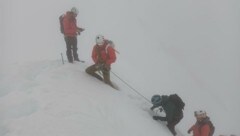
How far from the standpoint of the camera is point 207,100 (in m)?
27.7

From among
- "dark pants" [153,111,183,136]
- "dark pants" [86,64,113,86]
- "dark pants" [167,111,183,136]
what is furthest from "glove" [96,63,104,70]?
"dark pants" [167,111,183,136]

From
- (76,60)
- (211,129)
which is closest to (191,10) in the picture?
(76,60)

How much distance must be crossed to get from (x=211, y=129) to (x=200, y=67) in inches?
823

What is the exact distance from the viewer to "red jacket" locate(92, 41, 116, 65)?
45.9 feet

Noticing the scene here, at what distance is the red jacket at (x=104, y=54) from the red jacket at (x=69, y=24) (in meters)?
1.82

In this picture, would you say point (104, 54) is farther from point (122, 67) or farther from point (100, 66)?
point (122, 67)

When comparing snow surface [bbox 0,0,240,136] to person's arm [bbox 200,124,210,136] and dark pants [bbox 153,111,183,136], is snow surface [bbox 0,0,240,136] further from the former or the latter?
person's arm [bbox 200,124,210,136]

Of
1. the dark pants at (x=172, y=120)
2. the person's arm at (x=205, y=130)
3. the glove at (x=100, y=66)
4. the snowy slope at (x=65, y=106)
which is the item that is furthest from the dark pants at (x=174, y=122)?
the glove at (x=100, y=66)

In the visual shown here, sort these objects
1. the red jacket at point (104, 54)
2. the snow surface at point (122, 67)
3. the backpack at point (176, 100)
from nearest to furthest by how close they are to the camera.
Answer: the snow surface at point (122, 67) → the backpack at point (176, 100) → the red jacket at point (104, 54)

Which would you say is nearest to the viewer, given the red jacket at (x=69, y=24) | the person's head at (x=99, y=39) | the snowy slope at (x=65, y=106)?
the snowy slope at (x=65, y=106)

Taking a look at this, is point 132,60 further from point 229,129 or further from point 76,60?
point 76,60

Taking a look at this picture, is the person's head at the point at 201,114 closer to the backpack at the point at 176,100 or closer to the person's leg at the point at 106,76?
the backpack at the point at 176,100

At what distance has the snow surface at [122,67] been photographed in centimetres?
1164

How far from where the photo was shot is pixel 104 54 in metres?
14.1
